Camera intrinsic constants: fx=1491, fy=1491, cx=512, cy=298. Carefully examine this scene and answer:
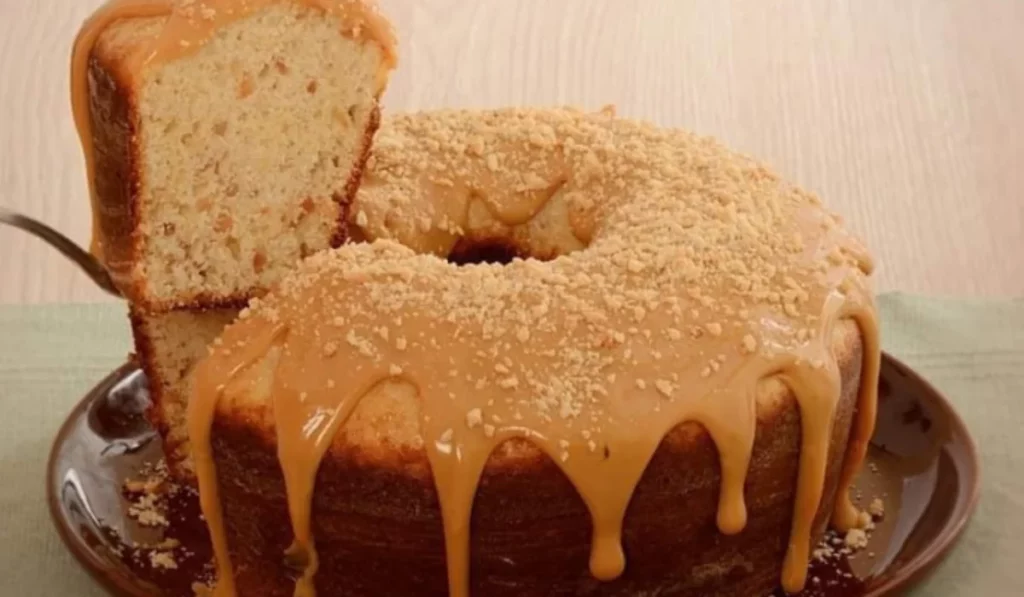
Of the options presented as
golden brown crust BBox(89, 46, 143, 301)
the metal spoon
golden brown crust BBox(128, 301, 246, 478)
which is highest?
golden brown crust BBox(89, 46, 143, 301)

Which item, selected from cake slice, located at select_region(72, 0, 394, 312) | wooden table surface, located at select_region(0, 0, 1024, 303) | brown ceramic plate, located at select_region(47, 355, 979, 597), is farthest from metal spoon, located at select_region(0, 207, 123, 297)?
wooden table surface, located at select_region(0, 0, 1024, 303)

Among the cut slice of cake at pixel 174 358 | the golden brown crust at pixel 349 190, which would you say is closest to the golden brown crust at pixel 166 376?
the cut slice of cake at pixel 174 358

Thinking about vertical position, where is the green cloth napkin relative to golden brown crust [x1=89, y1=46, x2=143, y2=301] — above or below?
below

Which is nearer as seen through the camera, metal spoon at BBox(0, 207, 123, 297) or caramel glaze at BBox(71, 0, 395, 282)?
caramel glaze at BBox(71, 0, 395, 282)

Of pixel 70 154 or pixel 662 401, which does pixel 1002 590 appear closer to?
pixel 662 401

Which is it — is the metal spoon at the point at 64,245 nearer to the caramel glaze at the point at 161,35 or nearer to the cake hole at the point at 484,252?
the caramel glaze at the point at 161,35

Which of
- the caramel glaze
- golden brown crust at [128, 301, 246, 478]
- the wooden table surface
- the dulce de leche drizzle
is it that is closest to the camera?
the dulce de leche drizzle

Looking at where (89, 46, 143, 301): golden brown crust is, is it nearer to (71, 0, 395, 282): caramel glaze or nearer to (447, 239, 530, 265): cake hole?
(71, 0, 395, 282): caramel glaze

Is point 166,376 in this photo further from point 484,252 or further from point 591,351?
point 591,351
